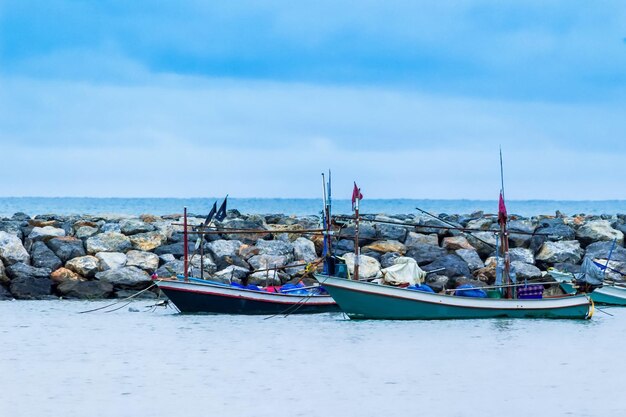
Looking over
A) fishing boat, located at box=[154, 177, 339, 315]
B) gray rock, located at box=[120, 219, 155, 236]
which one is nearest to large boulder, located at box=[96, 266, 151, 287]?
fishing boat, located at box=[154, 177, 339, 315]

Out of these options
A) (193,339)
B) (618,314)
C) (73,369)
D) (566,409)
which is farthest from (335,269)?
(566,409)

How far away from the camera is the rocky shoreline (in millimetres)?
37031

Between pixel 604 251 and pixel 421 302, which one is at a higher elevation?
pixel 604 251

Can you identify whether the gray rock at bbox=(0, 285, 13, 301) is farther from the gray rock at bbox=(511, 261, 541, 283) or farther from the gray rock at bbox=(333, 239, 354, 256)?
the gray rock at bbox=(511, 261, 541, 283)

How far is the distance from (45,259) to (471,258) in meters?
14.9

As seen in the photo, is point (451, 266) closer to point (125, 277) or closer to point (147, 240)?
point (125, 277)

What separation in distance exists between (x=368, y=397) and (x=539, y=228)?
28576mm

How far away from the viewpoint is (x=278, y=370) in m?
23.6

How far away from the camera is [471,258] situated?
4009cm

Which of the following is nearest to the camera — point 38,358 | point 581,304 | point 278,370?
point 278,370

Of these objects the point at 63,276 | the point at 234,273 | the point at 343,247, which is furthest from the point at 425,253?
the point at 63,276

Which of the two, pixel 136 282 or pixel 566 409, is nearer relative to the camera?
pixel 566 409

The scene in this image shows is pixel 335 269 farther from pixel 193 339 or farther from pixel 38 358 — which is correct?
pixel 38 358

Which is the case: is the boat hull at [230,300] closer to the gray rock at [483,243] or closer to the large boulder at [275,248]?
the large boulder at [275,248]
